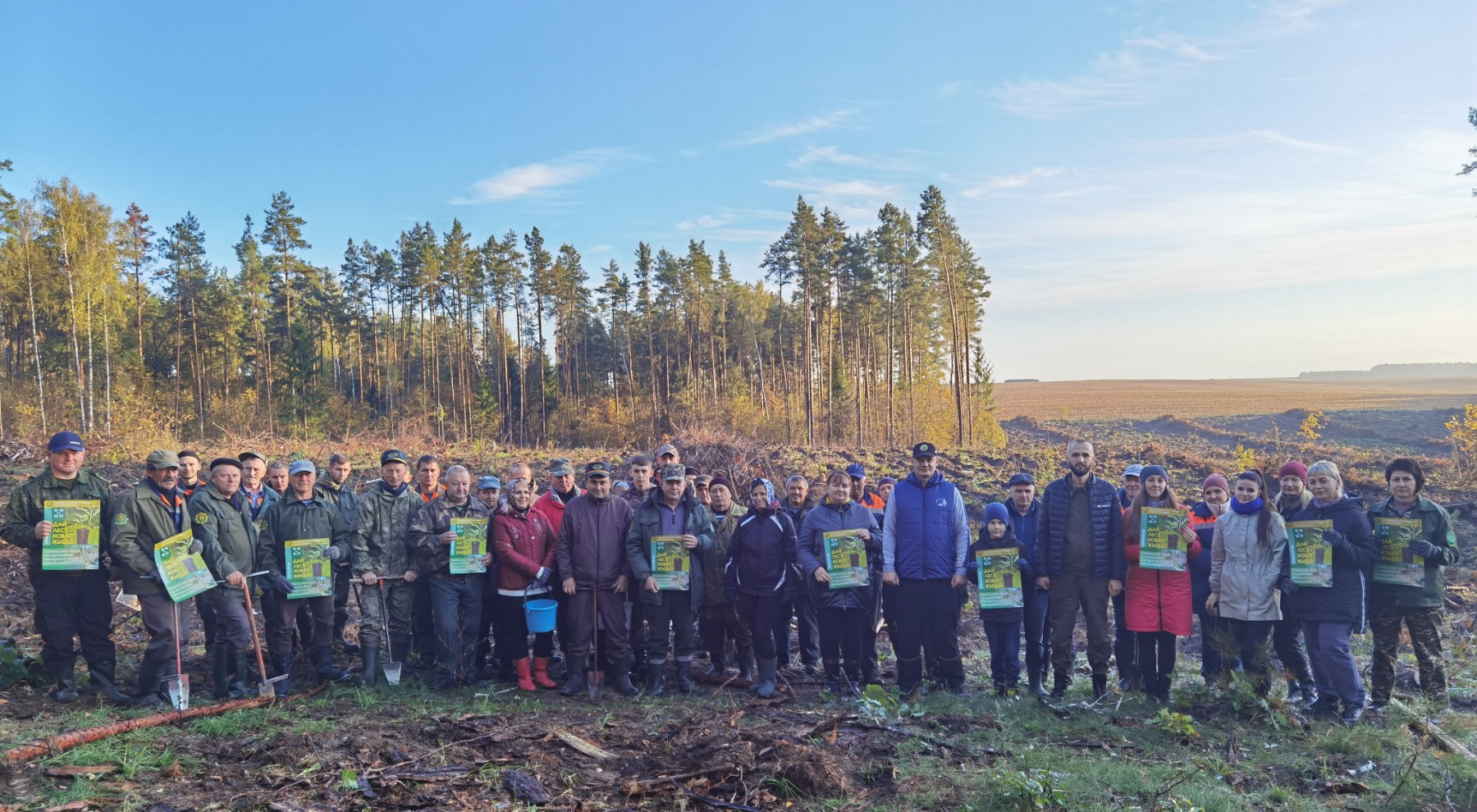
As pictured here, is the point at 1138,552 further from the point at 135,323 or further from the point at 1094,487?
the point at 135,323

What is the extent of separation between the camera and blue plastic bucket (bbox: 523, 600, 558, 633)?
754 cm

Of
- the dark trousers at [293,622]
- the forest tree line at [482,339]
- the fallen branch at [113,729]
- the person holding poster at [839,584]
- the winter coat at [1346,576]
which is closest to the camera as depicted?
the fallen branch at [113,729]

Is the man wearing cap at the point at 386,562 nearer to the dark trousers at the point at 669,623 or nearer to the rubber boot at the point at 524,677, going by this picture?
the rubber boot at the point at 524,677

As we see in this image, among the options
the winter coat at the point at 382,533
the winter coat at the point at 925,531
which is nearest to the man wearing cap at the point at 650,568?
the winter coat at the point at 925,531

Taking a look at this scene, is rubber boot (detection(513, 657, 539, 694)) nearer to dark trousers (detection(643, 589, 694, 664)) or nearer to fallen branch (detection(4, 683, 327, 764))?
dark trousers (detection(643, 589, 694, 664))

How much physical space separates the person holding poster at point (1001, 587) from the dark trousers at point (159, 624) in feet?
23.0

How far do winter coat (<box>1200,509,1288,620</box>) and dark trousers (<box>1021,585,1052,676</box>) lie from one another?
1.45m

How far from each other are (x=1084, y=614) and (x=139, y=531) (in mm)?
8185

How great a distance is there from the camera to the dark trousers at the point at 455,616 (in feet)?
25.0

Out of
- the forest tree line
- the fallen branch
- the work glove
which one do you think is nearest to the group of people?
the work glove

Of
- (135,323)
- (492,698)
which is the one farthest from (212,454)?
(135,323)

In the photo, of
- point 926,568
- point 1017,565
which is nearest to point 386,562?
point 926,568

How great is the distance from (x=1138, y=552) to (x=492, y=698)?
5.89 meters

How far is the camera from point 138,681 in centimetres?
680
